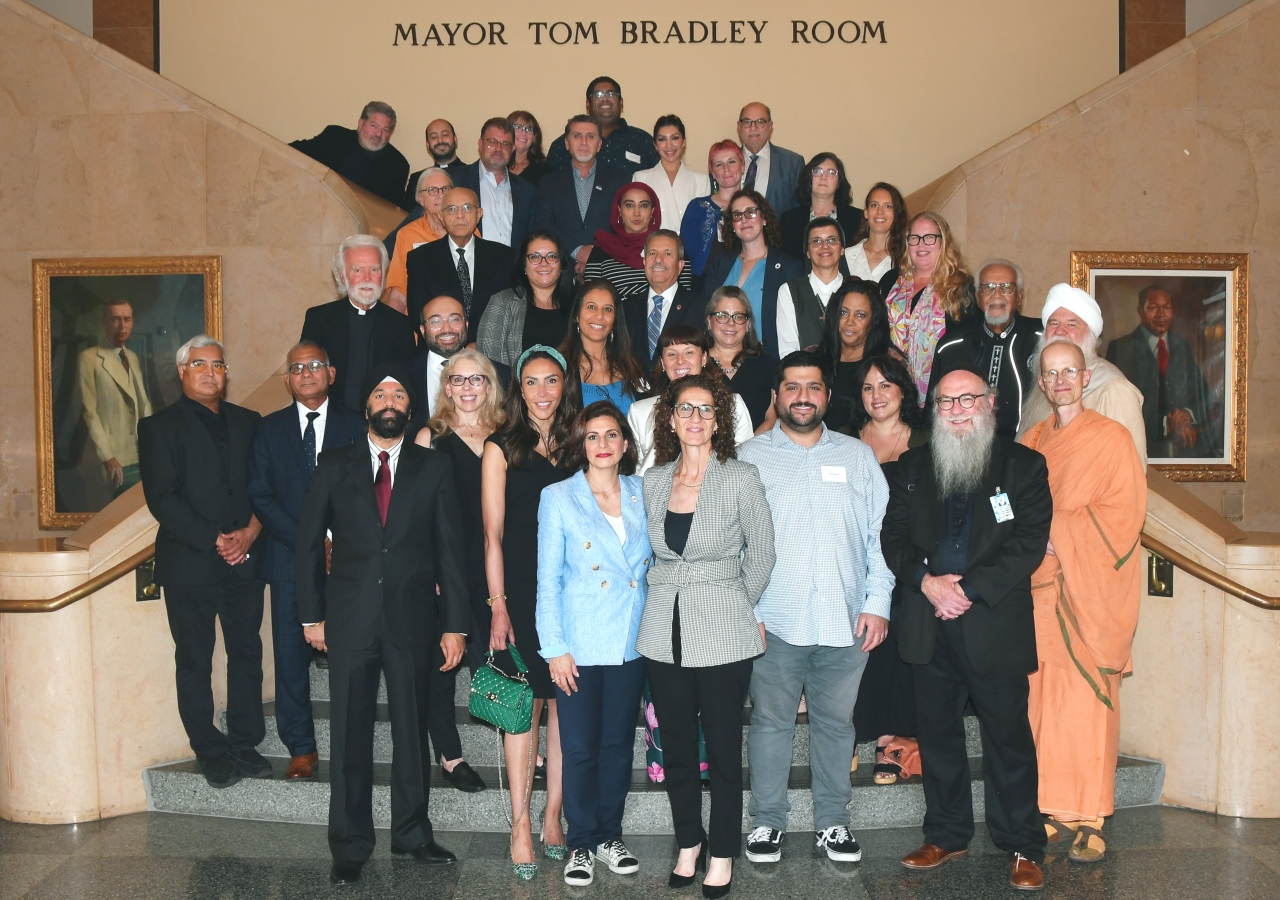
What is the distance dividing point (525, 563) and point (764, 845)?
1.38 m

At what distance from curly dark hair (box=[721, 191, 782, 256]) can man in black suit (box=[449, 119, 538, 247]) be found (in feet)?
4.62

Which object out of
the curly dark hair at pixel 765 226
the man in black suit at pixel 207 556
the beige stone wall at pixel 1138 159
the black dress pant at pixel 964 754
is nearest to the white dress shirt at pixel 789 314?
the curly dark hair at pixel 765 226

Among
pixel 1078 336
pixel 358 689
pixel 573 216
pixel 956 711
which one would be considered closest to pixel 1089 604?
pixel 956 711

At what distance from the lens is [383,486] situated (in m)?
4.11

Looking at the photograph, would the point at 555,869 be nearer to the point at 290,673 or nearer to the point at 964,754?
the point at 290,673

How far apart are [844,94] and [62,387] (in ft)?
21.9

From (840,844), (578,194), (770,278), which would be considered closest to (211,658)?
(840,844)

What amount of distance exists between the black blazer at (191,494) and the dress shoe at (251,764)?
770mm

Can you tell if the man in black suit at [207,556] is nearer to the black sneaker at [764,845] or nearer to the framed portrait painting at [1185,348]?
the black sneaker at [764,845]

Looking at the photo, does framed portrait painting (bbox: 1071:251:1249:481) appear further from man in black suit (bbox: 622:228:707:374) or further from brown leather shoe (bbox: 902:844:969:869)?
brown leather shoe (bbox: 902:844:969:869)

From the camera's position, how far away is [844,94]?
9375 mm

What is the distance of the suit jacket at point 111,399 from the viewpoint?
7.71 meters

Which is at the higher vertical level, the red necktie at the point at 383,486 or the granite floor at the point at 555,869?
the red necktie at the point at 383,486

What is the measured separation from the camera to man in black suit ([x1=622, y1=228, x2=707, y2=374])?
5371 mm
